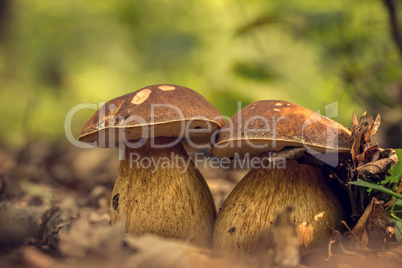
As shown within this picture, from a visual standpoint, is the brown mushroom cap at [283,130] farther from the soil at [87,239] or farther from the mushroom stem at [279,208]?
the soil at [87,239]

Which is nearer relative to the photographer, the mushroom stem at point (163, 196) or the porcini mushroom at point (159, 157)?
the porcini mushroom at point (159, 157)

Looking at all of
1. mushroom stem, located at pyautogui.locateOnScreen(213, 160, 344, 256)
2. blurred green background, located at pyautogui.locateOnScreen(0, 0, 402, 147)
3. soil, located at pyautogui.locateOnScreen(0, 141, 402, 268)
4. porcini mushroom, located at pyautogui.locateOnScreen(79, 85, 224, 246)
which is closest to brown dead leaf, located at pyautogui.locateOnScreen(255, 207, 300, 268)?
soil, located at pyautogui.locateOnScreen(0, 141, 402, 268)

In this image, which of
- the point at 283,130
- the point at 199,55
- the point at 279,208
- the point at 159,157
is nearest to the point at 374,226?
the point at 279,208

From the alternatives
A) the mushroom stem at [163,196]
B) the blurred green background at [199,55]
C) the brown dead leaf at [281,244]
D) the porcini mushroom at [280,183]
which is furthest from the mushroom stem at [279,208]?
the blurred green background at [199,55]

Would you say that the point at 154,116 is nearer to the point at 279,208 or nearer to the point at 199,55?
the point at 279,208

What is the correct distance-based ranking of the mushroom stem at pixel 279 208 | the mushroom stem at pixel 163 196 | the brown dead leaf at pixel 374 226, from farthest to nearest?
the mushroom stem at pixel 163 196
the mushroom stem at pixel 279 208
the brown dead leaf at pixel 374 226

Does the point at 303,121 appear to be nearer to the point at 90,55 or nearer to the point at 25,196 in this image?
the point at 25,196

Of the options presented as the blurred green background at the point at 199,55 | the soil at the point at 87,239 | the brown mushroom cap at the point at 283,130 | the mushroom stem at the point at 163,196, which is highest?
the blurred green background at the point at 199,55
